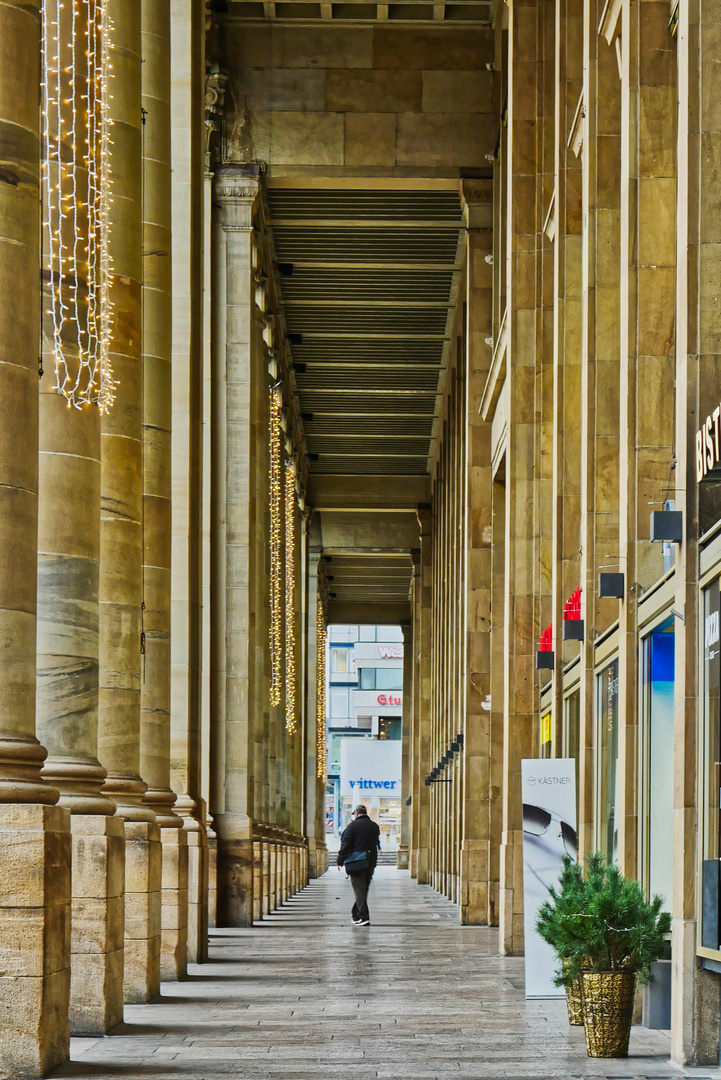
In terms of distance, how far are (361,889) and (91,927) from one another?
51.4ft

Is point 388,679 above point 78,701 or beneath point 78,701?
above

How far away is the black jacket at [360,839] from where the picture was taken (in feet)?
87.8

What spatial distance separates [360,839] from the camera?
26906 mm

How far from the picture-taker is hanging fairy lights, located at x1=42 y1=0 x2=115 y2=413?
12500 mm

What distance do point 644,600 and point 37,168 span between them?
600cm

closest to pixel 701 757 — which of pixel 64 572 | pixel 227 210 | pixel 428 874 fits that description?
pixel 64 572

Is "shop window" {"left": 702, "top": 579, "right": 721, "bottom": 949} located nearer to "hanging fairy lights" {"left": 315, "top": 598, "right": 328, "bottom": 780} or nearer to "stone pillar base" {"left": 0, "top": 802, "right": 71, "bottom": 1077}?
"stone pillar base" {"left": 0, "top": 802, "right": 71, "bottom": 1077}

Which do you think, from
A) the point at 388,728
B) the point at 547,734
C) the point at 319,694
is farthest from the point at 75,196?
the point at 388,728

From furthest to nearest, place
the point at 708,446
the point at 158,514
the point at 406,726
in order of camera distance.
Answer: the point at 406,726, the point at 158,514, the point at 708,446

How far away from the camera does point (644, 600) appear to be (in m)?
13.7

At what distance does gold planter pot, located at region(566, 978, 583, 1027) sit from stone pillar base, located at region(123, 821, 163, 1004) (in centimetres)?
385

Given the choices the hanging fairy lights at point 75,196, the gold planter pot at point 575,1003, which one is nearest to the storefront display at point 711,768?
the gold planter pot at point 575,1003

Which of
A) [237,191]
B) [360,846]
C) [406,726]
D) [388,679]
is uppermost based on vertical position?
[237,191]

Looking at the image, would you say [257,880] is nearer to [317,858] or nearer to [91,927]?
[91,927]
